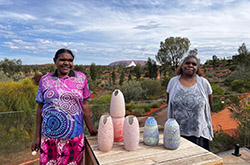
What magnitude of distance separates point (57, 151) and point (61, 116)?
0.27m

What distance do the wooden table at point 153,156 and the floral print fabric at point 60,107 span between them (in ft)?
0.75

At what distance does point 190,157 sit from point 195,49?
72.0 feet

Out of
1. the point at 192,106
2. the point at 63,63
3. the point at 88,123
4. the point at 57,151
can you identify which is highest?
the point at 63,63

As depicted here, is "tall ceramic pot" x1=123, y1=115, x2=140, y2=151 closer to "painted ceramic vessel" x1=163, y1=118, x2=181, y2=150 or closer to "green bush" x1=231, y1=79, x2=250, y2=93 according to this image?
"painted ceramic vessel" x1=163, y1=118, x2=181, y2=150

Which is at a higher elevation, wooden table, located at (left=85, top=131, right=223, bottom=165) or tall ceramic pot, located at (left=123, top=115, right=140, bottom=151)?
tall ceramic pot, located at (left=123, top=115, right=140, bottom=151)

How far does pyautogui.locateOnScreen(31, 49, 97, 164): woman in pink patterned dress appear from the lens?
1.36m

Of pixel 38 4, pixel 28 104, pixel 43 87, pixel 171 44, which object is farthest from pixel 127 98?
pixel 171 44

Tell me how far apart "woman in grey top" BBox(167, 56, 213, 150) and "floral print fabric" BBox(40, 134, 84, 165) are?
100cm

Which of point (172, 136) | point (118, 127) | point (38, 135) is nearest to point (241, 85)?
point (172, 136)

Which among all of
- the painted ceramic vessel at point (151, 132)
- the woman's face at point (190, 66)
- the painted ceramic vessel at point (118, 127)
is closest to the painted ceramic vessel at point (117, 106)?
the painted ceramic vessel at point (118, 127)

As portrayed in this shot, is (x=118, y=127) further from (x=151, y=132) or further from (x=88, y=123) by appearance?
(x=88, y=123)

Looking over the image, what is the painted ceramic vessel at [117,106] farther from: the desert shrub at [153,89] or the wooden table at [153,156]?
the desert shrub at [153,89]

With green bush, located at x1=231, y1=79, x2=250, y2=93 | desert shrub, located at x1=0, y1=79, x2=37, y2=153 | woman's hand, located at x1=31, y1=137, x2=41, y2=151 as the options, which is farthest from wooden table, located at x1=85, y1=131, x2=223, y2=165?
green bush, located at x1=231, y1=79, x2=250, y2=93

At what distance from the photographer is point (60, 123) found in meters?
1.36
